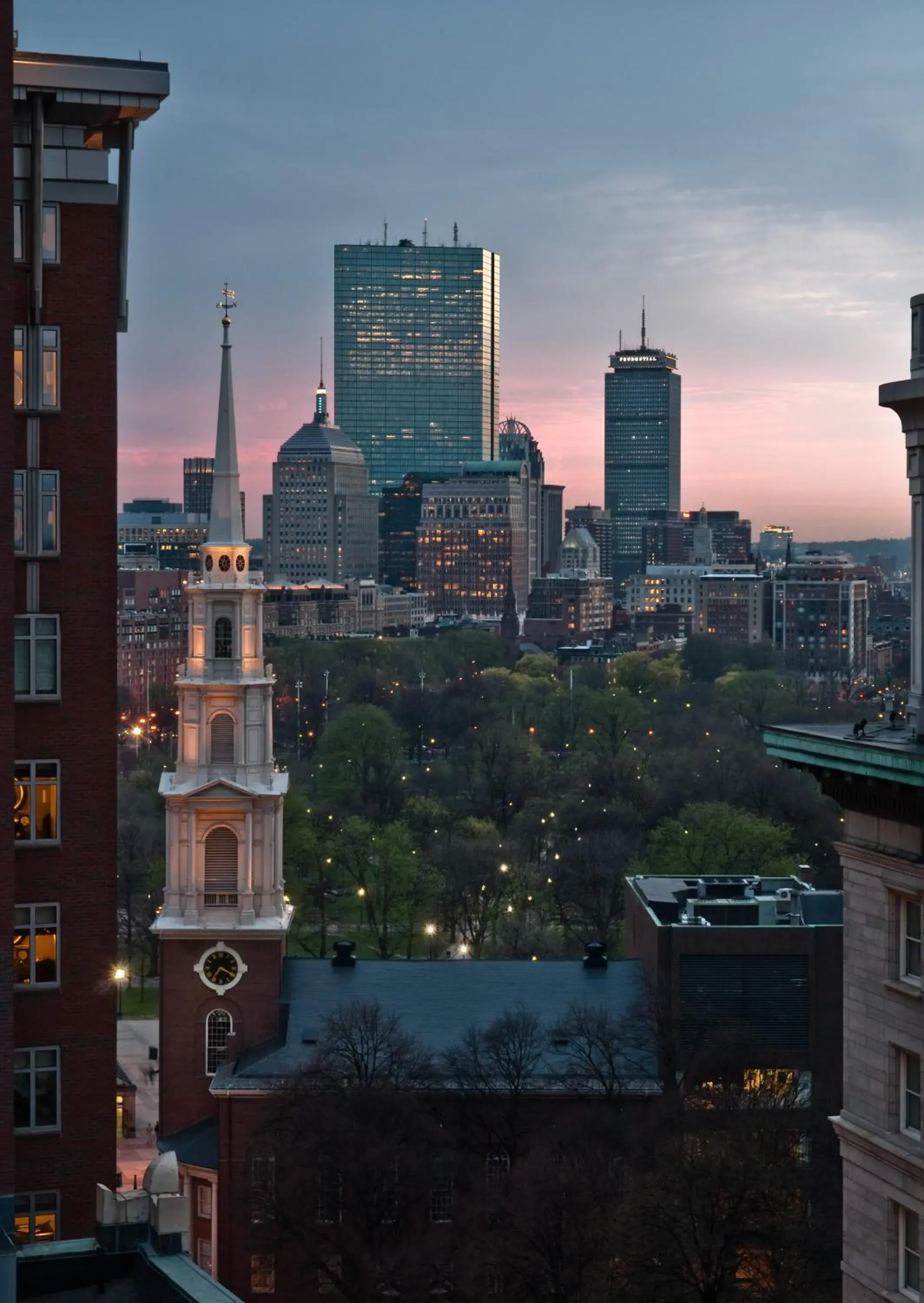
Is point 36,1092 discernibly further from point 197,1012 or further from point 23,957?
point 197,1012

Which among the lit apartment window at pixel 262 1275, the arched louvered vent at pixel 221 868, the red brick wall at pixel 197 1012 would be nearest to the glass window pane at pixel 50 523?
the lit apartment window at pixel 262 1275

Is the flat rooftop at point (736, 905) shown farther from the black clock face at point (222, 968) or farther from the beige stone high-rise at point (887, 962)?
the beige stone high-rise at point (887, 962)

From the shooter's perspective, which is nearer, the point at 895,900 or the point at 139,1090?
the point at 895,900

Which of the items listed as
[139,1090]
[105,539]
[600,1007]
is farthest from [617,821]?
[105,539]

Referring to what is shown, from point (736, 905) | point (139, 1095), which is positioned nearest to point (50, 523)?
point (736, 905)

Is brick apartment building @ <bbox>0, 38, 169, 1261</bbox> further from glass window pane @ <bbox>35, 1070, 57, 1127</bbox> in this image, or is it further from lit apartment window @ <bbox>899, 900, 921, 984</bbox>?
lit apartment window @ <bbox>899, 900, 921, 984</bbox>

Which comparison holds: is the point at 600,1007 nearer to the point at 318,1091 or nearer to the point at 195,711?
the point at 318,1091

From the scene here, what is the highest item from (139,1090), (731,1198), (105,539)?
(105,539)
